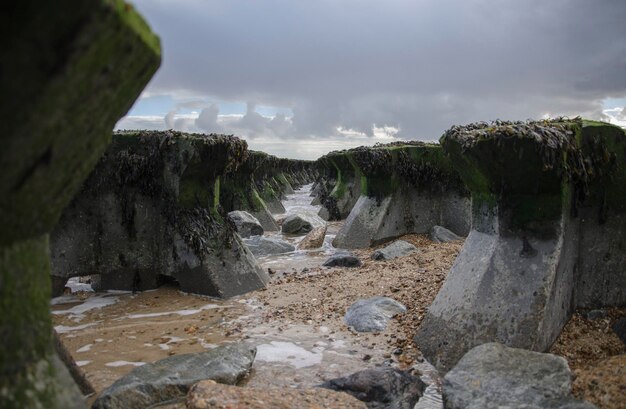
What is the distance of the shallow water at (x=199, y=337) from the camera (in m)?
4.19

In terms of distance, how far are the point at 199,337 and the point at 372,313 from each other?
6.18 feet

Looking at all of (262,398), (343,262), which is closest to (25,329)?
(262,398)

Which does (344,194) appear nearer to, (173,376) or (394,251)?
(394,251)

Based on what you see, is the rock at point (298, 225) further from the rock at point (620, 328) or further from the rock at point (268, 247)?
the rock at point (620, 328)

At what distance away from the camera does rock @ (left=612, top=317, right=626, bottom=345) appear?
13.4 feet

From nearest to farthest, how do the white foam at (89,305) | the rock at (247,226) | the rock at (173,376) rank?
the rock at (173,376), the white foam at (89,305), the rock at (247,226)

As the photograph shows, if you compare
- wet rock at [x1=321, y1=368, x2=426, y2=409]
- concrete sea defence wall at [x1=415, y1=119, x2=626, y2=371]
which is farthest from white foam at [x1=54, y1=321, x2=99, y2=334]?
concrete sea defence wall at [x1=415, y1=119, x2=626, y2=371]

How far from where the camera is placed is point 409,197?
11898 millimetres

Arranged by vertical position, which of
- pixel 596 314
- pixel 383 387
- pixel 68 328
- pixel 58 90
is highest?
pixel 58 90

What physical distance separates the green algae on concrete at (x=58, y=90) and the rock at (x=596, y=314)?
4.40m

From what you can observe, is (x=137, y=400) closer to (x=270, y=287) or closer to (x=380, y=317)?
(x=380, y=317)

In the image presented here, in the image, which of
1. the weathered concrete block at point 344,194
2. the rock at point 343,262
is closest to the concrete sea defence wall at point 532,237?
the rock at point 343,262

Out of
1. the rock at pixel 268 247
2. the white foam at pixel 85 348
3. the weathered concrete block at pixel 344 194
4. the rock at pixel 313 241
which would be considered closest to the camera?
the white foam at pixel 85 348

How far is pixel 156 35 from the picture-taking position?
179cm
